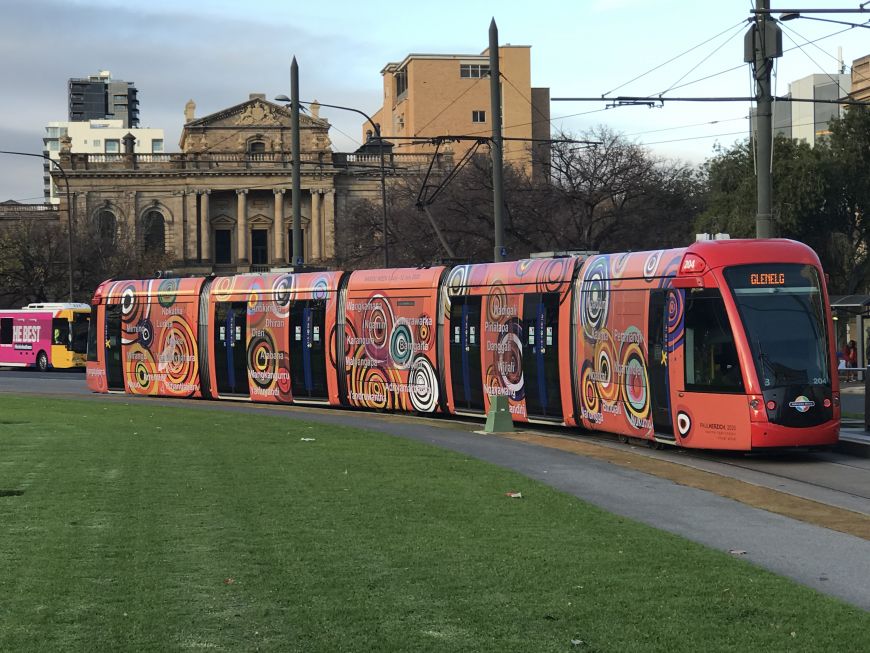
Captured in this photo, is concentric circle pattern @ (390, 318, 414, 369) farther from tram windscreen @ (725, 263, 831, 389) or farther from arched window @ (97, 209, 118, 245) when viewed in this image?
arched window @ (97, 209, 118, 245)

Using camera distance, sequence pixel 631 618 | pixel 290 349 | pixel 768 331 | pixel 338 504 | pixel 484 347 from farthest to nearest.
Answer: pixel 290 349, pixel 484 347, pixel 768 331, pixel 338 504, pixel 631 618

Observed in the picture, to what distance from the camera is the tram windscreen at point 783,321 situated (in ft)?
57.6

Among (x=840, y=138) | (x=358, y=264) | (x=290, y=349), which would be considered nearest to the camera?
(x=290, y=349)

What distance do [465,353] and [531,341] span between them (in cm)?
223

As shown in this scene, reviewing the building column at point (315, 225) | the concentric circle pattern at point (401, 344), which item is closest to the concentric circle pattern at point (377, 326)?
the concentric circle pattern at point (401, 344)

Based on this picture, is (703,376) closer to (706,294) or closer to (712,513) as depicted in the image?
(706,294)

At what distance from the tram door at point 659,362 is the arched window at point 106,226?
226ft

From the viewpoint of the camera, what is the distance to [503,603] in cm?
812

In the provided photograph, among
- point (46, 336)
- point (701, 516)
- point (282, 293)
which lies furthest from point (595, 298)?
point (46, 336)

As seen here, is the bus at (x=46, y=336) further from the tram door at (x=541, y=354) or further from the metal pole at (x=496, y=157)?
the tram door at (x=541, y=354)

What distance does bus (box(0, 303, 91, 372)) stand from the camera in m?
55.0

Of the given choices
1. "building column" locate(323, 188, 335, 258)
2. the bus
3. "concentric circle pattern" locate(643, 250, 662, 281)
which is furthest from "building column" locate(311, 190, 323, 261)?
"concentric circle pattern" locate(643, 250, 662, 281)

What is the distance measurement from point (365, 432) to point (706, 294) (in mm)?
6408

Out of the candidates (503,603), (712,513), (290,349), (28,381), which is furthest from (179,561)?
(28,381)
